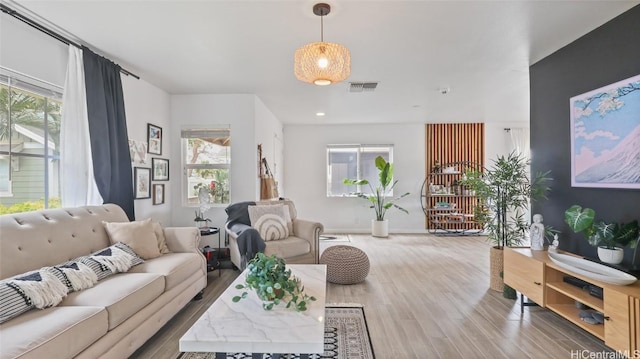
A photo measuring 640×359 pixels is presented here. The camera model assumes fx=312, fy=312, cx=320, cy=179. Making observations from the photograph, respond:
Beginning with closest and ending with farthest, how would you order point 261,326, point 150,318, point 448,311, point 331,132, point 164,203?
1. point 261,326
2. point 150,318
3. point 448,311
4. point 164,203
5. point 331,132

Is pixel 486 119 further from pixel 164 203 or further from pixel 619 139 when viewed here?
pixel 164 203

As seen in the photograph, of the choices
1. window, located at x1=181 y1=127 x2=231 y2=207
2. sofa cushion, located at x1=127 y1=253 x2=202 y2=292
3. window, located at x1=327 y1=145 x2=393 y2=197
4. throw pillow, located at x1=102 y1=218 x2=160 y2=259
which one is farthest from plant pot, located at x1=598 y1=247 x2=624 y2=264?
window, located at x1=327 y1=145 x2=393 y2=197

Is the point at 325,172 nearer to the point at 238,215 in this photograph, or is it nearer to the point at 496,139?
the point at 238,215

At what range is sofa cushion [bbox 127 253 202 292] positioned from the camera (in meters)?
2.47

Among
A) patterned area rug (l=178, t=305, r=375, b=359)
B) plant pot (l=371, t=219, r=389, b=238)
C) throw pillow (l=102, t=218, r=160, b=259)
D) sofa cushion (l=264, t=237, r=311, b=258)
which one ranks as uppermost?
throw pillow (l=102, t=218, r=160, b=259)

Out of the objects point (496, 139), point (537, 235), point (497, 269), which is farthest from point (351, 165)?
point (537, 235)

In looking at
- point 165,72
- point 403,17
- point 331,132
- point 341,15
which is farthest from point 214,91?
point 331,132

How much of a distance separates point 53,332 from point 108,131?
222 centimetres

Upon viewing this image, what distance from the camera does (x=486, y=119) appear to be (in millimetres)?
6641

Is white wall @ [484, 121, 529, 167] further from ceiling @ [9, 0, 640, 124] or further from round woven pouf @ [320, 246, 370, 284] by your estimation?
round woven pouf @ [320, 246, 370, 284]

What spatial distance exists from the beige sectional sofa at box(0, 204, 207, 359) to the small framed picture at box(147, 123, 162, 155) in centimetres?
131

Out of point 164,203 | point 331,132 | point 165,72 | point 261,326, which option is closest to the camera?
point 261,326

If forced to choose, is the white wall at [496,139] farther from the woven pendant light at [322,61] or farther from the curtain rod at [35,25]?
the curtain rod at [35,25]

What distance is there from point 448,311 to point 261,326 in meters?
1.98
